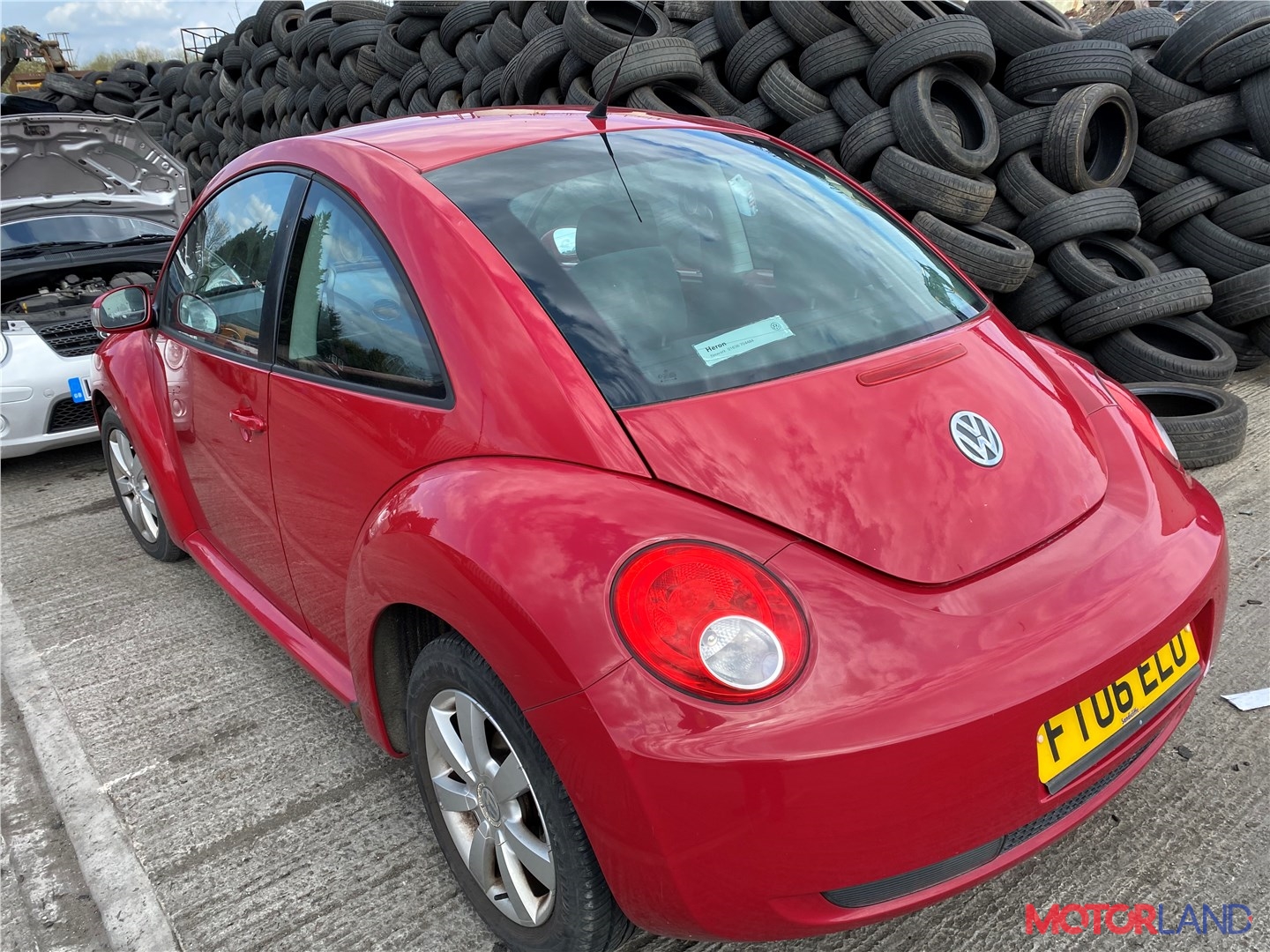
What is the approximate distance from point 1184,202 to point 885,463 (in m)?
4.52

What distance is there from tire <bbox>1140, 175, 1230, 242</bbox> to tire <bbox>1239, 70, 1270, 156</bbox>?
28cm

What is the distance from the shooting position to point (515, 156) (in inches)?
83.7

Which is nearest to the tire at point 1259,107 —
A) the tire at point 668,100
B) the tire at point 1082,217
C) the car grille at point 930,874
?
the tire at point 1082,217

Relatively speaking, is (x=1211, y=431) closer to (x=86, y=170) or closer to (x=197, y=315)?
(x=197, y=315)

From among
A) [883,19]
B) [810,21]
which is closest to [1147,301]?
[883,19]

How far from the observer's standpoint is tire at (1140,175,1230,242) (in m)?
5.03

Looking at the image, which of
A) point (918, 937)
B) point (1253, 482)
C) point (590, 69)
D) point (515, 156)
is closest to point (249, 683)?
point (515, 156)

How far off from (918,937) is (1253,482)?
2934 millimetres

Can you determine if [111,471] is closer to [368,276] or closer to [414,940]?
[368,276]

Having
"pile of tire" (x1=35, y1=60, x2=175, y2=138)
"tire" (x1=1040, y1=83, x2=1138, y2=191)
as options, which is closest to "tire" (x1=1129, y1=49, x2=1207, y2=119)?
"tire" (x1=1040, y1=83, x2=1138, y2=191)

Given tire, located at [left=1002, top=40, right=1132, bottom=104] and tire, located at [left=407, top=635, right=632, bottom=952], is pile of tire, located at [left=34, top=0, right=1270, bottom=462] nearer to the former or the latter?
tire, located at [left=1002, top=40, right=1132, bottom=104]

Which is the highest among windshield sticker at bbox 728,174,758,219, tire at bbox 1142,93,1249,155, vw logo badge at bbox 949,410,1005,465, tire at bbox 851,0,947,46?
tire at bbox 851,0,947,46

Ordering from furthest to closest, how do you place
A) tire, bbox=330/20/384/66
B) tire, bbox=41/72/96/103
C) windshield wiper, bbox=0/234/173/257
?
tire, bbox=41/72/96/103, tire, bbox=330/20/384/66, windshield wiper, bbox=0/234/173/257

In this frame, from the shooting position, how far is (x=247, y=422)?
2.38 meters
